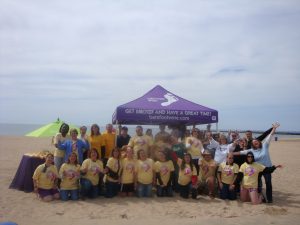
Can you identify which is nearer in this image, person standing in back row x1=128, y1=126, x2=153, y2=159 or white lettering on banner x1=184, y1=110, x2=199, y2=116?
person standing in back row x1=128, y1=126, x2=153, y2=159

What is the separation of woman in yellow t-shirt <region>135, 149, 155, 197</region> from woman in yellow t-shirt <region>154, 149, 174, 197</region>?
0.16 meters

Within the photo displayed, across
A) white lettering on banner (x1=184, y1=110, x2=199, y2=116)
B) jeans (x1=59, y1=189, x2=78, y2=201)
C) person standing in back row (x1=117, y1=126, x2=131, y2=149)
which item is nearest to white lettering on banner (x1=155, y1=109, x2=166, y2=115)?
white lettering on banner (x1=184, y1=110, x2=199, y2=116)

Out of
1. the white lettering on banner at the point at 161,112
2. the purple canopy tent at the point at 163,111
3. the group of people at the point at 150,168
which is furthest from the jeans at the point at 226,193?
the white lettering on banner at the point at 161,112

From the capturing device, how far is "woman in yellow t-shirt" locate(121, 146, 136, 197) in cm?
870

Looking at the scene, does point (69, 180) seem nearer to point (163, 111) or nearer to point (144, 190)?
point (144, 190)

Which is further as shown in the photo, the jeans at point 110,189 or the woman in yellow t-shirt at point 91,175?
the jeans at point 110,189

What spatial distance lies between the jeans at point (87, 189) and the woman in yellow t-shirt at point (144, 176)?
1.07 metres

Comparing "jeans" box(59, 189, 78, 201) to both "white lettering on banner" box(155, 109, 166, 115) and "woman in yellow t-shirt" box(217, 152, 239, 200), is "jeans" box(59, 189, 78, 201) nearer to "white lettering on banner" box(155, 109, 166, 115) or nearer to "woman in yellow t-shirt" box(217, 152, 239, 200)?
"white lettering on banner" box(155, 109, 166, 115)

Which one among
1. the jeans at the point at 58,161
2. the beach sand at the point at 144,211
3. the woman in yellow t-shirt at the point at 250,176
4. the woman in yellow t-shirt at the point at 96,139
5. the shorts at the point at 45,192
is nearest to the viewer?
the beach sand at the point at 144,211

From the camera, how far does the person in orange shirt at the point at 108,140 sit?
9.41 metres

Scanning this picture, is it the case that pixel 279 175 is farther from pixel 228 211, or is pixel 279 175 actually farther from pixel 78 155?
pixel 78 155

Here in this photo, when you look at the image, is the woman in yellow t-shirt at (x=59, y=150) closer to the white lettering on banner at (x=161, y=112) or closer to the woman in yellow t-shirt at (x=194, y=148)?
the white lettering on banner at (x=161, y=112)

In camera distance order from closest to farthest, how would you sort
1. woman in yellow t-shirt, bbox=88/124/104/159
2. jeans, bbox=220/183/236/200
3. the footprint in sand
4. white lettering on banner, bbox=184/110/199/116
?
the footprint in sand → jeans, bbox=220/183/236/200 → woman in yellow t-shirt, bbox=88/124/104/159 → white lettering on banner, bbox=184/110/199/116

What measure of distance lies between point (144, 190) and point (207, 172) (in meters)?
1.65
